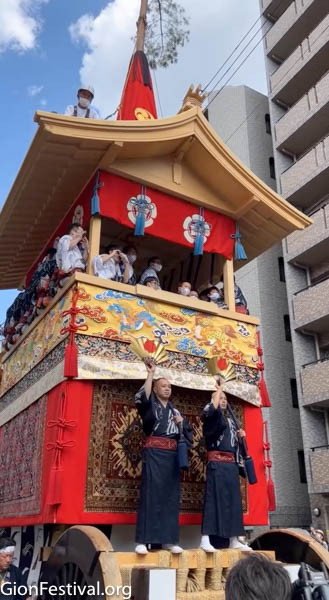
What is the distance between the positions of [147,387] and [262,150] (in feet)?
59.8

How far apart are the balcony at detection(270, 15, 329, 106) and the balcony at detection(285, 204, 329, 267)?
590cm

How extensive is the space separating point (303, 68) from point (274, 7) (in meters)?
4.16

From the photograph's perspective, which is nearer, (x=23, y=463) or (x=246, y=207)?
(x=23, y=463)

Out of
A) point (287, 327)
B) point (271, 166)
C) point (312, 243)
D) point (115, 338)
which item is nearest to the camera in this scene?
point (115, 338)

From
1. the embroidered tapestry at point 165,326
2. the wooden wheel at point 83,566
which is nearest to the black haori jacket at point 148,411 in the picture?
the embroidered tapestry at point 165,326

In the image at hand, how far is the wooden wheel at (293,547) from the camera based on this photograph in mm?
4504

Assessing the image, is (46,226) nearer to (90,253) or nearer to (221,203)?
(90,253)

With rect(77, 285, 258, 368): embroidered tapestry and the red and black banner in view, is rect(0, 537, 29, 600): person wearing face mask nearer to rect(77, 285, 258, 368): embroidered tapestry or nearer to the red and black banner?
rect(77, 285, 258, 368): embroidered tapestry

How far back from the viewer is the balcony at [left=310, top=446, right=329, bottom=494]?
14852mm

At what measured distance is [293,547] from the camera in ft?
15.9

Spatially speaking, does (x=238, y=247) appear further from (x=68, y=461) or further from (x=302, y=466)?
(x=302, y=466)

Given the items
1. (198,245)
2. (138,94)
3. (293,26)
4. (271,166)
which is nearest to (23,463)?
(198,245)

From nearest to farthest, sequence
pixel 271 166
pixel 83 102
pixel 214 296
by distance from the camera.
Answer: pixel 214 296 → pixel 83 102 → pixel 271 166

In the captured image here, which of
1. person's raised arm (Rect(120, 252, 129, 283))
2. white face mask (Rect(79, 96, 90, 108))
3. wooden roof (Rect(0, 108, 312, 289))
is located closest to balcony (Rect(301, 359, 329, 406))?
wooden roof (Rect(0, 108, 312, 289))
